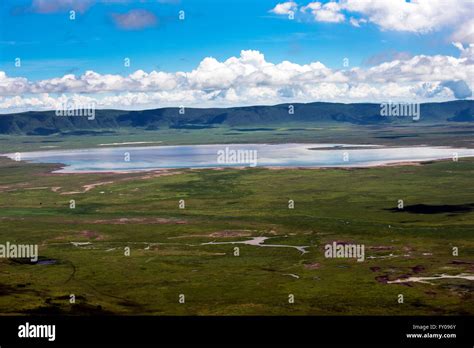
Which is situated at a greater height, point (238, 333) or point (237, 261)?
point (238, 333)

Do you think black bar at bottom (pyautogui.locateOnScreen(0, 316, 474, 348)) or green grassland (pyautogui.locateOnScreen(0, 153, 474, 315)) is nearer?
black bar at bottom (pyautogui.locateOnScreen(0, 316, 474, 348))

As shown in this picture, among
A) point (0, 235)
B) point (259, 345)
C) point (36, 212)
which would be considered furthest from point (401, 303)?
point (36, 212)

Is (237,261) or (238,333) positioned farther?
(237,261)

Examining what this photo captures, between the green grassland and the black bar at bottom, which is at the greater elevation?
the black bar at bottom

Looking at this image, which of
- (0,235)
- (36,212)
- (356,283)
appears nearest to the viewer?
(356,283)

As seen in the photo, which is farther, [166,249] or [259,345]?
[166,249]

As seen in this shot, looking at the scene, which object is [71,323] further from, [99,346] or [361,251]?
[361,251]

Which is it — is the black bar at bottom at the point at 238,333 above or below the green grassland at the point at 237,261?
above

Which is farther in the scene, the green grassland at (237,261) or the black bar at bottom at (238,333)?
the green grassland at (237,261)
